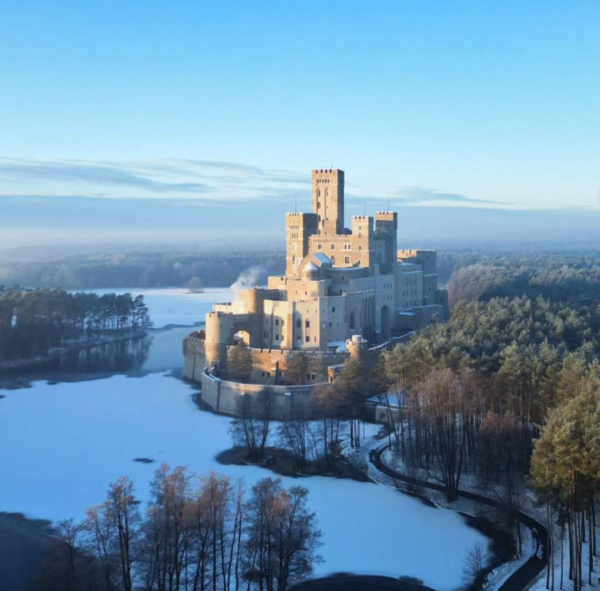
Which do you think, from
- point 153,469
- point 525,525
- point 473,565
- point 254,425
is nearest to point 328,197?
point 254,425

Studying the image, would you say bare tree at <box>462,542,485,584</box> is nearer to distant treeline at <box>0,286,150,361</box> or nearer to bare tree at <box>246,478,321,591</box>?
bare tree at <box>246,478,321,591</box>

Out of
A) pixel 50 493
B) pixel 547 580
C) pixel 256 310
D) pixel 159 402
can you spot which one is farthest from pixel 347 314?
pixel 547 580

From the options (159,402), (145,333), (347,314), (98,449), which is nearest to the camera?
(98,449)

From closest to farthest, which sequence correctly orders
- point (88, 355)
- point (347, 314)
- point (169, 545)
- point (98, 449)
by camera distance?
point (169, 545), point (98, 449), point (347, 314), point (88, 355)

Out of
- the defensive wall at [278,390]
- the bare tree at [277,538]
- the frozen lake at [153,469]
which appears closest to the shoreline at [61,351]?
the frozen lake at [153,469]

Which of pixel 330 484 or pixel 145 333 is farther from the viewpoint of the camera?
pixel 145 333

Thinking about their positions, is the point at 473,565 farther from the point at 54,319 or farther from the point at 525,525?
the point at 54,319

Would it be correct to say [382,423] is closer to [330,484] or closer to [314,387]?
[314,387]
